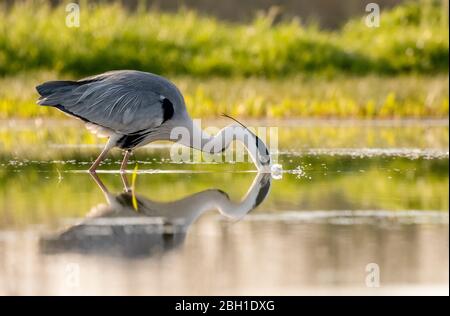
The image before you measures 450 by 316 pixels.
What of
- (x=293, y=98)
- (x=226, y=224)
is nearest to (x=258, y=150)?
(x=226, y=224)

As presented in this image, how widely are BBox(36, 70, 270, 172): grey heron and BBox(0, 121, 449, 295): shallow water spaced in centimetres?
27

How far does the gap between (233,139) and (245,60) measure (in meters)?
9.27

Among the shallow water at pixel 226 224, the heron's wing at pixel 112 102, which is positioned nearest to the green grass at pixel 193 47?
the shallow water at pixel 226 224

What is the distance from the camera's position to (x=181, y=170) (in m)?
9.92

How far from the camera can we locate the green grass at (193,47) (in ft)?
59.8

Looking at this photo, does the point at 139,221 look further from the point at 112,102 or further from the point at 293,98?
the point at 293,98

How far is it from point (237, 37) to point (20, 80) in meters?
4.60

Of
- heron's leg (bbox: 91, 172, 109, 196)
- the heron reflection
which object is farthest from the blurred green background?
the heron reflection

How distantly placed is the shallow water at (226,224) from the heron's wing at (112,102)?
18.4 inches

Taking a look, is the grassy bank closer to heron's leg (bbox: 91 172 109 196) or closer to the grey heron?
→ the grey heron

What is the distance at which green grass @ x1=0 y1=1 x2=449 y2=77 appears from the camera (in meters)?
18.2
